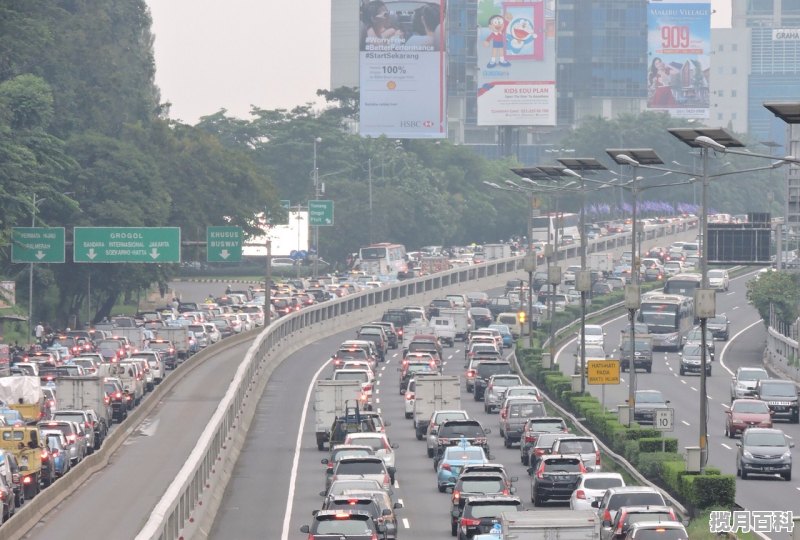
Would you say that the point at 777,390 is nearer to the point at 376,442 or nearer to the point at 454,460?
the point at 376,442

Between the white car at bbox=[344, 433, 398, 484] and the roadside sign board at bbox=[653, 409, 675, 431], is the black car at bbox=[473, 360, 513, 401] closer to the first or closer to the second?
the roadside sign board at bbox=[653, 409, 675, 431]

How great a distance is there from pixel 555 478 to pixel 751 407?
68.4ft

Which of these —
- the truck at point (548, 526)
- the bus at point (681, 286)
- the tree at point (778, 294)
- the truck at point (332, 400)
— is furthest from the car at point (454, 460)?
the bus at point (681, 286)

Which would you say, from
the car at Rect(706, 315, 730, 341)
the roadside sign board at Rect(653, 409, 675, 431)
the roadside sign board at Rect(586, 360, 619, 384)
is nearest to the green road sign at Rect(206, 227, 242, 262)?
the car at Rect(706, 315, 730, 341)

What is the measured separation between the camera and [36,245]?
337 feet

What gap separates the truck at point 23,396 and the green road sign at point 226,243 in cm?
4728

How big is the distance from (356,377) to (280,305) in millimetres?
48094

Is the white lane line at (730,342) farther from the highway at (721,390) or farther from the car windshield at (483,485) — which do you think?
the car windshield at (483,485)

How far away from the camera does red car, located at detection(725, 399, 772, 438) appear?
63625 mm

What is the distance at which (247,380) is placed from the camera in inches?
2886

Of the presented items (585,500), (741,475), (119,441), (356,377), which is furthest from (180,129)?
(585,500)

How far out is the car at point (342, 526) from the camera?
33688 millimetres

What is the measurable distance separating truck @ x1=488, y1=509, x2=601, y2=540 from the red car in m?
32.5

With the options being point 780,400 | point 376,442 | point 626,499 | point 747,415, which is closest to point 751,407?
point 747,415
